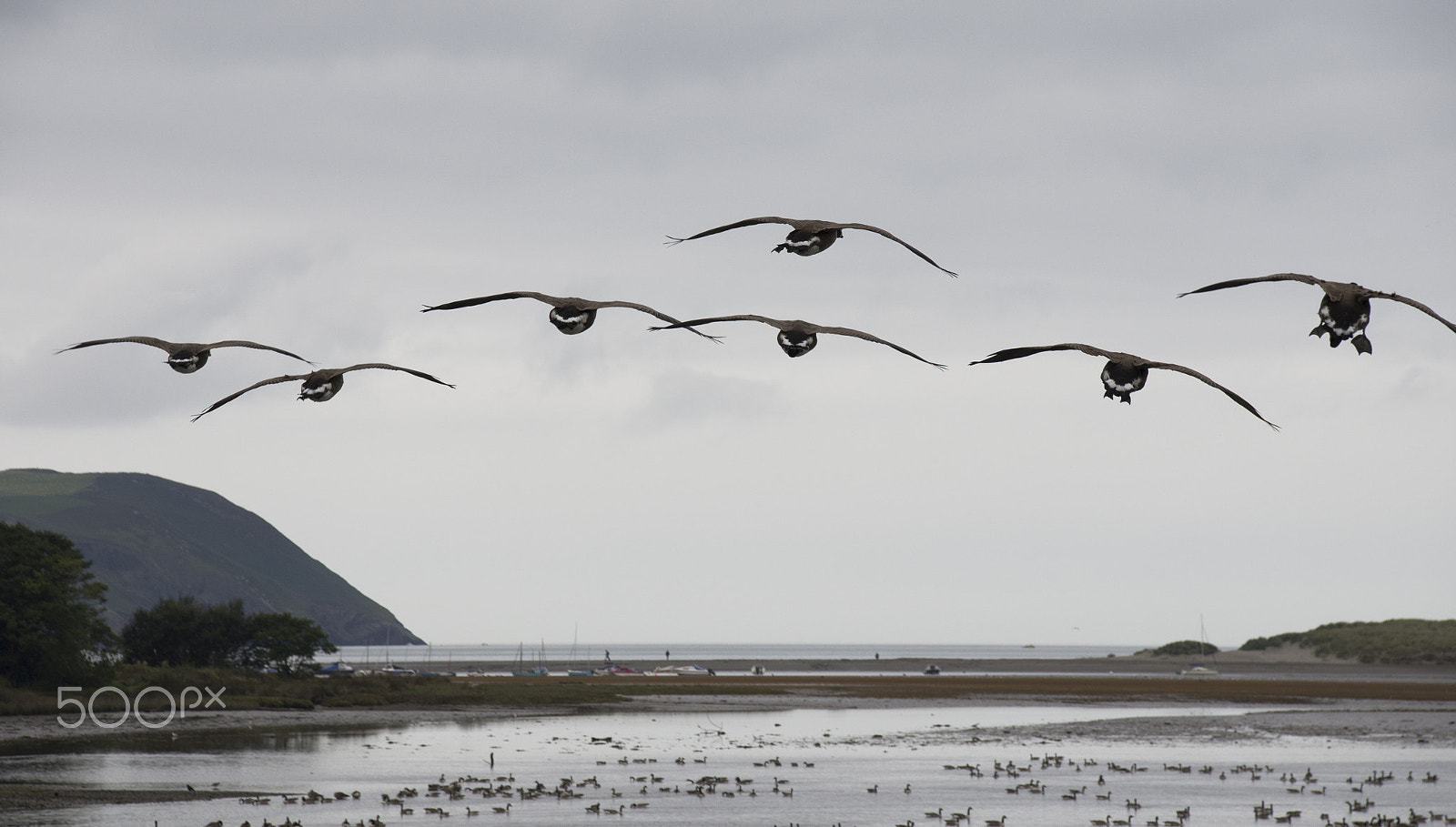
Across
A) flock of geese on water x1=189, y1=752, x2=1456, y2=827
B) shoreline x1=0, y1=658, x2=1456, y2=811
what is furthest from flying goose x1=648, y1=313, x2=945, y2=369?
shoreline x1=0, y1=658, x2=1456, y2=811

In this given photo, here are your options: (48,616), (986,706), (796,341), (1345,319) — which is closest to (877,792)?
(796,341)

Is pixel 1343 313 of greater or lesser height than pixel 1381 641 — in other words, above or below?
above

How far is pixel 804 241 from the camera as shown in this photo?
16.7m

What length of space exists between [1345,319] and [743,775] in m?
42.2

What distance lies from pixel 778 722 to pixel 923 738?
1284 centimetres

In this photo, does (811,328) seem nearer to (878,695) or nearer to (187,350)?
(187,350)

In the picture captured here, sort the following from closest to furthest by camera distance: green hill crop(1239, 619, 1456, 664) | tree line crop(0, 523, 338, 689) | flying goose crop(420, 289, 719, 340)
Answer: flying goose crop(420, 289, 719, 340) → tree line crop(0, 523, 338, 689) → green hill crop(1239, 619, 1456, 664)

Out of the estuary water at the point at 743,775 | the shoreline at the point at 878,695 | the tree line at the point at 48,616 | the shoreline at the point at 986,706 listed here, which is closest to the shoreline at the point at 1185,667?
the shoreline at the point at 878,695

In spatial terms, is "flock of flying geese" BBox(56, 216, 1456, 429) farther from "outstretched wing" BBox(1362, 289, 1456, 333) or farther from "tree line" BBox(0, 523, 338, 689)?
"tree line" BBox(0, 523, 338, 689)

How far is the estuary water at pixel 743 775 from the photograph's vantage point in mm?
41062

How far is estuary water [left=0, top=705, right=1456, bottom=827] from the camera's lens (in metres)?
41.1

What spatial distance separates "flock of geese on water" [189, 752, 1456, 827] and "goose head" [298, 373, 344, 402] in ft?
76.8

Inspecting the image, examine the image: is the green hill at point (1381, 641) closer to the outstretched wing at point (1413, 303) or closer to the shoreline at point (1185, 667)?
the shoreline at point (1185, 667)

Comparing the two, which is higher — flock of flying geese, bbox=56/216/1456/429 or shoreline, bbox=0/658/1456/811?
flock of flying geese, bbox=56/216/1456/429
